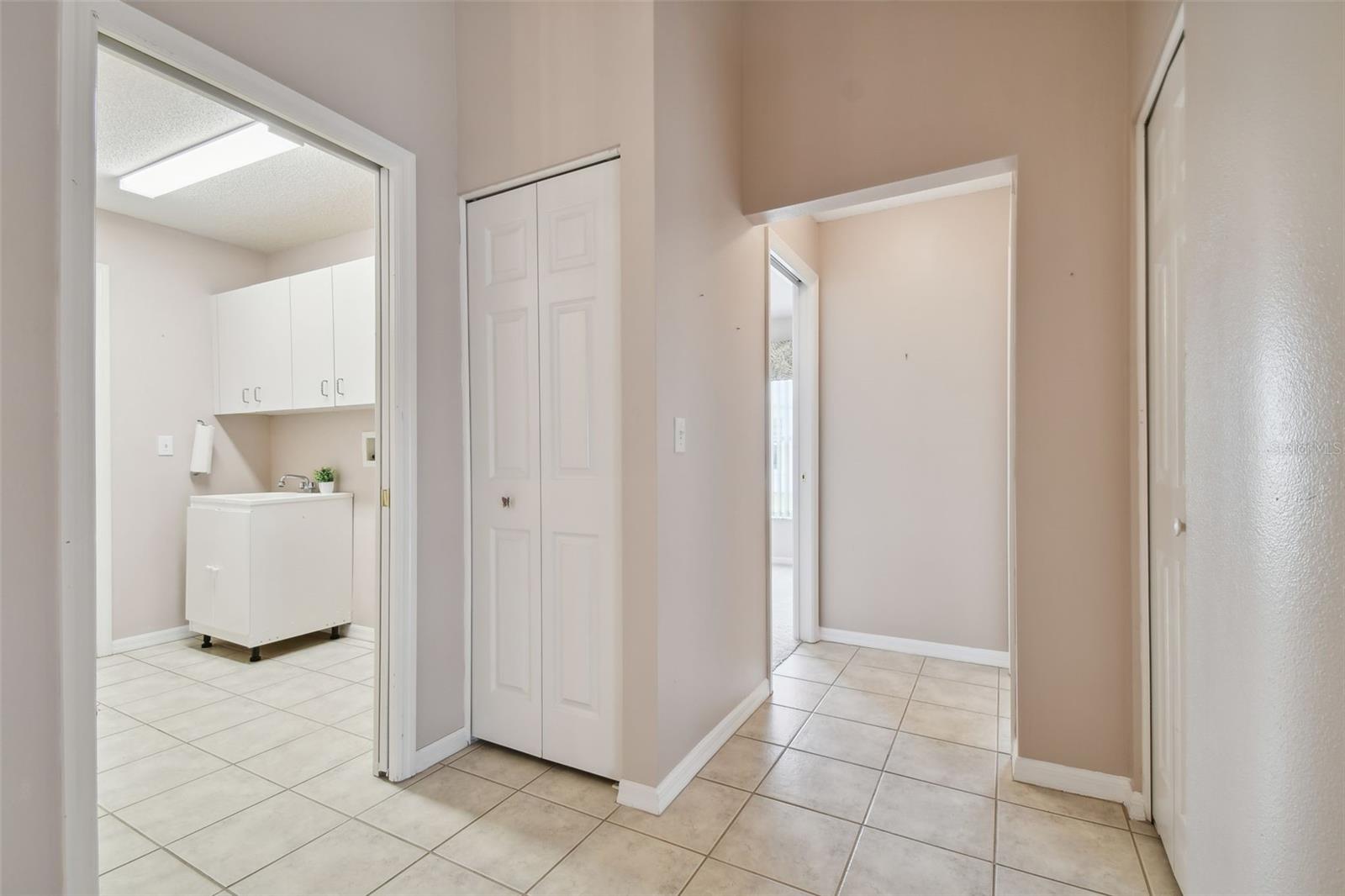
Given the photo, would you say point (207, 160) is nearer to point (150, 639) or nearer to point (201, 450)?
point (201, 450)

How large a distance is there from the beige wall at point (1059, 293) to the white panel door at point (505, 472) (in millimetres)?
1392

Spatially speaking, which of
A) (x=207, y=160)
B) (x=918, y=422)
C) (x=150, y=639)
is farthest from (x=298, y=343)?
(x=918, y=422)

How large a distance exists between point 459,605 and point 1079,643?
2.13 meters

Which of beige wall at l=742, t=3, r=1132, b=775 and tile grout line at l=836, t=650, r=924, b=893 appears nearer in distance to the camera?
tile grout line at l=836, t=650, r=924, b=893

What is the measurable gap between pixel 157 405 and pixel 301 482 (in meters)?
0.92

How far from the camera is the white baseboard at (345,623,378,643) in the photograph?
3.74 m

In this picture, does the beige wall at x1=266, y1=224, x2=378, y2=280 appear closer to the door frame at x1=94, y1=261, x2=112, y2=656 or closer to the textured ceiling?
the textured ceiling

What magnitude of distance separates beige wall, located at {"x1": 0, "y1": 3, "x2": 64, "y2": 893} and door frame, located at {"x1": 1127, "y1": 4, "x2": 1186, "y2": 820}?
2.70 metres

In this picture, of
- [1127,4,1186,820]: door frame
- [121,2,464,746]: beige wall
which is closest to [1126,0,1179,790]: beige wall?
[1127,4,1186,820]: door frame

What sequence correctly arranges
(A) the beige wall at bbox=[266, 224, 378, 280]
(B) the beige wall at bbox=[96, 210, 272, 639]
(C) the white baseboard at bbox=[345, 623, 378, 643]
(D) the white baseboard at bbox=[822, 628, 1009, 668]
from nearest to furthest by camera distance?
(D) the white baseboard at bbox=[822, 628, 1009, 668] → (B) the beige wall at bbox=[96, 210, 272, 639] → (C) the white baseboard at bbox=[345, 623, 378, 643] → (A) the beige wall at bbox=[266, 224, 378, 280]

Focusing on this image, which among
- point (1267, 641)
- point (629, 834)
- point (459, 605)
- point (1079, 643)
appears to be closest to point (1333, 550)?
point (1267, 641)

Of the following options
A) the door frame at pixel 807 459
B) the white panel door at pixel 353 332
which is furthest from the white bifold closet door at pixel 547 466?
the door frame at pixel 807 459

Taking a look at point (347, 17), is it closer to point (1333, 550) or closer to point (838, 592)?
point (1333, 550)

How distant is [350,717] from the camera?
2.56 meters
